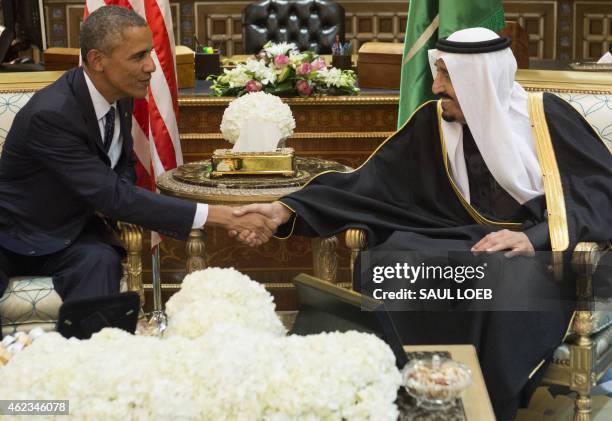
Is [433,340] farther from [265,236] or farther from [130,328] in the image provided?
[130,328]

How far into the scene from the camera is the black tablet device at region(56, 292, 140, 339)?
7.98 ft

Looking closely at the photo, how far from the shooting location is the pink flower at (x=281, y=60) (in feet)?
16.4

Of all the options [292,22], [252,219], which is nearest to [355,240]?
[252,219]

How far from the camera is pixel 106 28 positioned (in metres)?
3.67

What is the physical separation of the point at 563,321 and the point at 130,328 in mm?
1497

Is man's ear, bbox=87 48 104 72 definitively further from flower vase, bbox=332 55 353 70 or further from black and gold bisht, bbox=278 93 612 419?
flower vase, bbox=332 55 353 70

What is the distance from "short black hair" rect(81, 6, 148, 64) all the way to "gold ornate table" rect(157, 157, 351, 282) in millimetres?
618

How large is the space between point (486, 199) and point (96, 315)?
180 cm

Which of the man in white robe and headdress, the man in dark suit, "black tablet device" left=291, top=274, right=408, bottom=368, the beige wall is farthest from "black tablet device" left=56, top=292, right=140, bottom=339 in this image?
the beige wall

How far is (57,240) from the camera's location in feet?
12.0

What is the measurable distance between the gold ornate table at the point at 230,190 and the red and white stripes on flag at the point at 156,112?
0.94 ft

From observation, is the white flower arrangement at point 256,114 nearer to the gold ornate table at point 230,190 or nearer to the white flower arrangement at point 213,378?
the gold ornate table at point 230,190

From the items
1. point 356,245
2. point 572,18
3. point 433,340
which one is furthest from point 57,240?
point 572,18

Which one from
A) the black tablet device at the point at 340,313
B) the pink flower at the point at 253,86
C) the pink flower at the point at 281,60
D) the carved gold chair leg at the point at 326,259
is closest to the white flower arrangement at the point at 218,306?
the black tablet device at the point at 340,313
